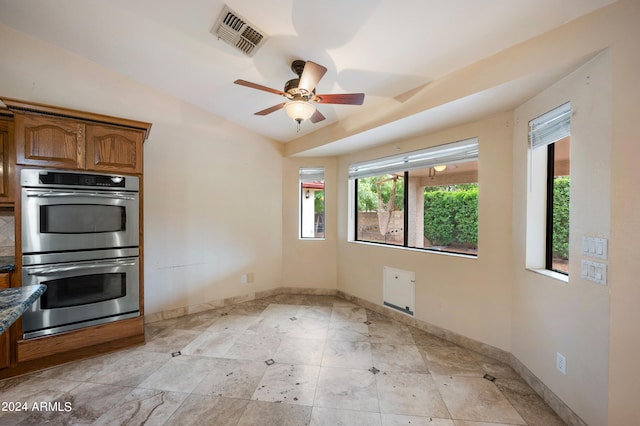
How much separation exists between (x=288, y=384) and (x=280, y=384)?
7 centimetres

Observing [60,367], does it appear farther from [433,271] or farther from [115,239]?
[433,271]

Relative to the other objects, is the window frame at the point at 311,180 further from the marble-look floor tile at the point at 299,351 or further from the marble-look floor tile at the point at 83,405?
the marble-look floor tile at the point at 83,405

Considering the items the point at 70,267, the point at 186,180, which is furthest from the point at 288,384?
the point at 186,180

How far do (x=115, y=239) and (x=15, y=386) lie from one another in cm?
126

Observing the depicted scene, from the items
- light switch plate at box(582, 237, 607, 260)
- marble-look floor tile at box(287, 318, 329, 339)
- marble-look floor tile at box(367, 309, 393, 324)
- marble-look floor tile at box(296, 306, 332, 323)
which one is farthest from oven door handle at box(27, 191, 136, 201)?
light switch plate at box(582, 237, 607, 260)

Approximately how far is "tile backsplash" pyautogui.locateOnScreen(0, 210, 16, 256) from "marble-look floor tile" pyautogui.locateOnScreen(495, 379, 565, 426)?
180 inches

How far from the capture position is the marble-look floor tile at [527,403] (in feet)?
5.43

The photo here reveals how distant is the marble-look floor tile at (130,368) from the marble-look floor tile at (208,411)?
0.58m

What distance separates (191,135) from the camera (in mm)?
3303

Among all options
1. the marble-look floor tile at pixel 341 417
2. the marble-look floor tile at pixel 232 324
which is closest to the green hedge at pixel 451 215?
the marble-look floor tile at pixel 341 417

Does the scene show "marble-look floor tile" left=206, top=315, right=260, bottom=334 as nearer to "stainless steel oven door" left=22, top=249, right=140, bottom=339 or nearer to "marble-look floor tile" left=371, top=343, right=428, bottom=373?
"stainless steel oven door" left=22, top=249, right=140, bottom=339

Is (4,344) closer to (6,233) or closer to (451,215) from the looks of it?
→ (6,233)

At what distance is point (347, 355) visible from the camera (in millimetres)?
2402

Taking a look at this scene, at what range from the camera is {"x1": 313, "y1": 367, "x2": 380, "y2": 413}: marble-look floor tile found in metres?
1.78
